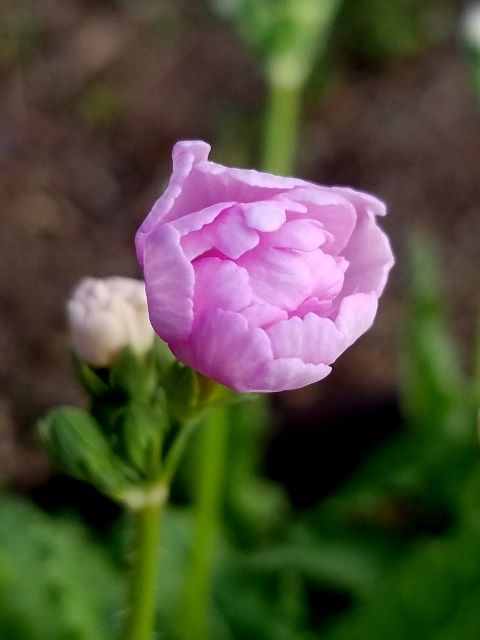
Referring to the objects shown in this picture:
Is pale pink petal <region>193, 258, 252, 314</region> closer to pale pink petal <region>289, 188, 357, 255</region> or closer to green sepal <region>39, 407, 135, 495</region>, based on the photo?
pale pink petal <region>289, 188, 357, 255</region>

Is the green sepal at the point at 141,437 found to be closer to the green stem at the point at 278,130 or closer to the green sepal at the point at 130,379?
the green sepal at the point at 130,379

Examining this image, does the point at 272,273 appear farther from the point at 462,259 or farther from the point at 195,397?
the point at 462,259

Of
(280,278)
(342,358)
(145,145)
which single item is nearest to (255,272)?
(280,278)

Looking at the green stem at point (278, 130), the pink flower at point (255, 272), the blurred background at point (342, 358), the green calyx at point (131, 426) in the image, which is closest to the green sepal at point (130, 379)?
the green calyx at point (131, 426)

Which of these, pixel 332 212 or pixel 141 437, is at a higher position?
pixel 332 212

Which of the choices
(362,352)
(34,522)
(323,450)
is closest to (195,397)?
(34,522)

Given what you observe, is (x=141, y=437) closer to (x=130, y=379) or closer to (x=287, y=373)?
(x=130, y=379)

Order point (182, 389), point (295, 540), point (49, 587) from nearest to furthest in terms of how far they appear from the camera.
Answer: point (182, 389), point (49, 587), point (295, 540)
